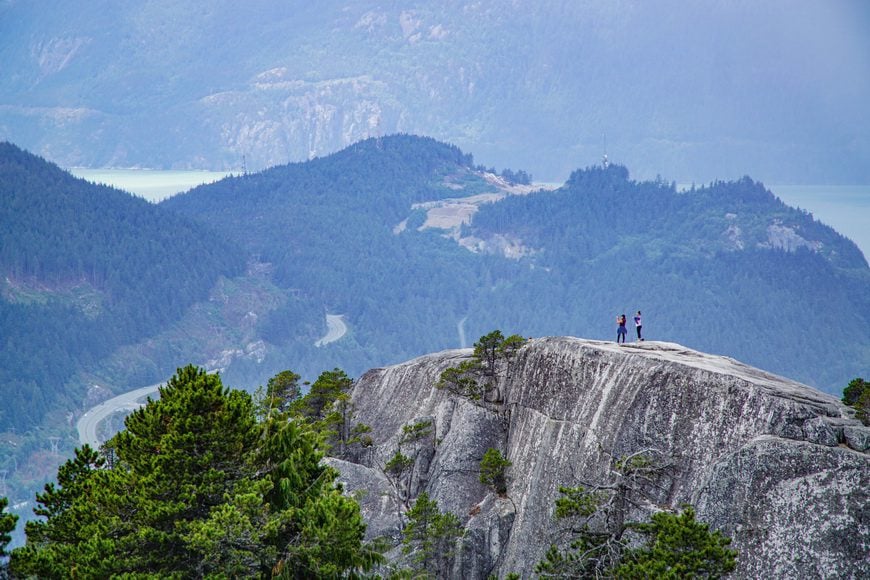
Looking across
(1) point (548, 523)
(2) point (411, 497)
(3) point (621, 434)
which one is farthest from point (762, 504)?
(2) point (411, 497)

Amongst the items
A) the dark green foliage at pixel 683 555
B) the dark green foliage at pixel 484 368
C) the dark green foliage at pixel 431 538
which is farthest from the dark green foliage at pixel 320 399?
the dark green foliage at pixel 683 555

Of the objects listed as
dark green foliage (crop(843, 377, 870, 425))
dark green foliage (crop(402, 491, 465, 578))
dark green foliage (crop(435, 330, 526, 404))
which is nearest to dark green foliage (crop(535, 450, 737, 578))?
dark green foliage (crop(402, 491, 465, 578))

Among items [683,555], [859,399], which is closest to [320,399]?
[859,399]

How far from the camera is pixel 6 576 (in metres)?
33.4

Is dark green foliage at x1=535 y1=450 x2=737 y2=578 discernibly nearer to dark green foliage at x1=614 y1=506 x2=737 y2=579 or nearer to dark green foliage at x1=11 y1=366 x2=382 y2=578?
dark green foliage at x1=614 y1=506 x2=737 y2=579

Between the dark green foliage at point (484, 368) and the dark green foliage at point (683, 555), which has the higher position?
the dark green foliage at point (484, 368)

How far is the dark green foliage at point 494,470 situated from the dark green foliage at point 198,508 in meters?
14.2

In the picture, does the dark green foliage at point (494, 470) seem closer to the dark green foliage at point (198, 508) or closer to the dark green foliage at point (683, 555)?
the dark green foliage at point (198, 508)

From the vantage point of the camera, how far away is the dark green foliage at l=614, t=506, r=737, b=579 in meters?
32.3

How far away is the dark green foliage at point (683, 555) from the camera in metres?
32.3

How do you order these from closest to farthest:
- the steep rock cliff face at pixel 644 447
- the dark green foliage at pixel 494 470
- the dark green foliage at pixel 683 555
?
1. the dark green foliage at pixel 683 555
2. the steep rock cliff face at pixel 644 447
3. the dark green foliage at pixel 494 470

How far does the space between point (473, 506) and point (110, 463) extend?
17.2 m

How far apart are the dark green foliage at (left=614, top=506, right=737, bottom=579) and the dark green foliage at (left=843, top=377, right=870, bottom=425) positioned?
10.6 metres

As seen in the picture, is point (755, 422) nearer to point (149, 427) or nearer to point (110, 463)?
point (149, 427)
